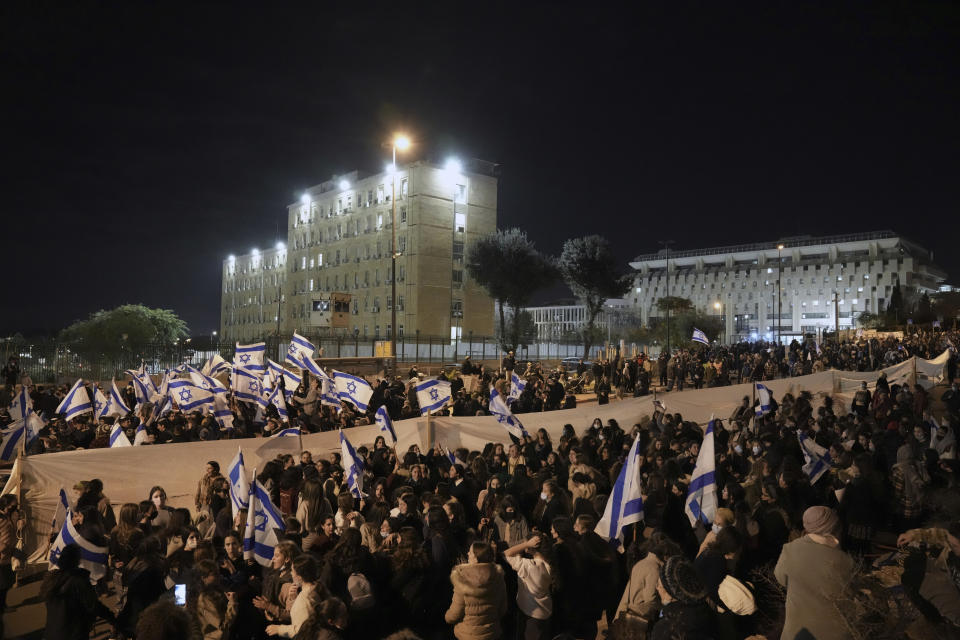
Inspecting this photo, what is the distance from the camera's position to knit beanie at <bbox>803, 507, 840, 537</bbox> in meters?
4.59

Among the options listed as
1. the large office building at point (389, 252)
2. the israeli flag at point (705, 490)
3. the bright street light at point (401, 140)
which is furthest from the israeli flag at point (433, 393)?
the large office building at point (389, 252)

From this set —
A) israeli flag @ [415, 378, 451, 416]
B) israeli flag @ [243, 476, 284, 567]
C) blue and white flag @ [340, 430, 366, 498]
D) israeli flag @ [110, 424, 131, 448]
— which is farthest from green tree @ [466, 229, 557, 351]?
israeli flag @ [243, 476, 284, 567]

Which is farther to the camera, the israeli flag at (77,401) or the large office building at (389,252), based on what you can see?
the large office building at (389,252)

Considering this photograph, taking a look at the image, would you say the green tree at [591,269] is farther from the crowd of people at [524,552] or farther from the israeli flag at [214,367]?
the crowd of people at [524,552]

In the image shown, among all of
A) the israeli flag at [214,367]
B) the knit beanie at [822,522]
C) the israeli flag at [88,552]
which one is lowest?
the israeli flag at [88,552]

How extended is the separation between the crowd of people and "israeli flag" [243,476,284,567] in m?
0.17

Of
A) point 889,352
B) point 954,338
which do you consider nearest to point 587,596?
point 889,352

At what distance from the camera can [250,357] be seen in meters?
16.1

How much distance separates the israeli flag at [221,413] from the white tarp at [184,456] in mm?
3553

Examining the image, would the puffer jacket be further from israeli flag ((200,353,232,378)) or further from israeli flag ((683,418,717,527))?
israeli flag ((200,353,232,378))

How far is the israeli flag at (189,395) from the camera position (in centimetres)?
1521

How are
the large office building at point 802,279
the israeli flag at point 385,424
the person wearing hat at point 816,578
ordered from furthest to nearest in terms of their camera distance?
1. the large office building at point 802,279
2. the israeli flag at point 385,424
3. the person wearing hat at point 816,578

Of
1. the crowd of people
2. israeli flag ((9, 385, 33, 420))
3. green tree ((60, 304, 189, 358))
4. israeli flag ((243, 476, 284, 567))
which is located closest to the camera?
the crowd of people

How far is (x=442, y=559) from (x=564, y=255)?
57.0 m
